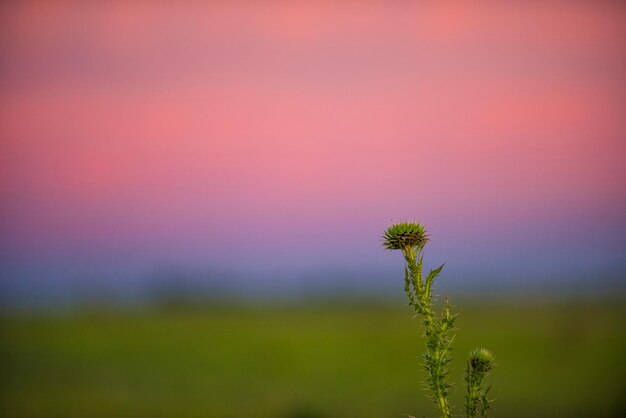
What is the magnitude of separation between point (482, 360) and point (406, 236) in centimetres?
73

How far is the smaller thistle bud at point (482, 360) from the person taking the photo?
10.3 feet

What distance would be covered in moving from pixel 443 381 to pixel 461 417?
0.28m

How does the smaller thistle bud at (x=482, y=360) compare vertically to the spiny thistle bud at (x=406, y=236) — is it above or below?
below

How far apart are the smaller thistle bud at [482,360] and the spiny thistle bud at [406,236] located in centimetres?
61

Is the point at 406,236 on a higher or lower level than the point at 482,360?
higher

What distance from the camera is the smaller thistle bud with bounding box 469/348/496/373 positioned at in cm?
314

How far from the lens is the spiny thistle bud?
313cm

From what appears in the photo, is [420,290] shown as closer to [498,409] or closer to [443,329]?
[443,329]

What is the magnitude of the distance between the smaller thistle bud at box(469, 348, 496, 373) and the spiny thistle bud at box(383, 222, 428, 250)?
610mm

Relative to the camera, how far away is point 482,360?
3.14 m

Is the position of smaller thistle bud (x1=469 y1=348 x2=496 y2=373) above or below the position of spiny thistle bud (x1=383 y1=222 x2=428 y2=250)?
below

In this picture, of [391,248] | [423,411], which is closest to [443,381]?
[391,248]

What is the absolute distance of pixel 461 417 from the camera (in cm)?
335

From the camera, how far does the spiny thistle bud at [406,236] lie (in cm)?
313
